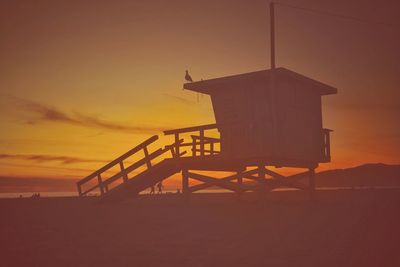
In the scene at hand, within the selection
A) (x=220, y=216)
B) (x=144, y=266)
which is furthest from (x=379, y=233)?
(x=144, y=266)

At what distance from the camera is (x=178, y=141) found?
21.1 metres

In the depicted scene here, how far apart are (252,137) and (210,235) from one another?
6304mm

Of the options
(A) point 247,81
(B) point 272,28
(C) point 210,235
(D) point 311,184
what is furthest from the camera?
(D) point 311,184

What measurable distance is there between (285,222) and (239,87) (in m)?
6.37

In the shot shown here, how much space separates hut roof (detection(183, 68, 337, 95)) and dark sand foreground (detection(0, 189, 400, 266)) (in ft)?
14.8

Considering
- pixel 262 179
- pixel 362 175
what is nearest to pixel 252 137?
pixel 262 179

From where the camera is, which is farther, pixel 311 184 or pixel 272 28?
pixel 311 184

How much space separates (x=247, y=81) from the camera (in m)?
19.8

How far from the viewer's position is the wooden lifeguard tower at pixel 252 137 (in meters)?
19.3

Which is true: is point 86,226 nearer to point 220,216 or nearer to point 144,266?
point 220,216

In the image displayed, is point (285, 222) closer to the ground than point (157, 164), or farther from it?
closer to the ground

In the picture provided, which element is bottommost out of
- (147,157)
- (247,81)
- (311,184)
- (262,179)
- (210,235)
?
(210,235)

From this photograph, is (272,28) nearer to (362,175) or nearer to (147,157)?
(147,157)

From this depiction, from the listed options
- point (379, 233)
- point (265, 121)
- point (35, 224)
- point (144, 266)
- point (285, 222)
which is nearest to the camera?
point (144, 266)
